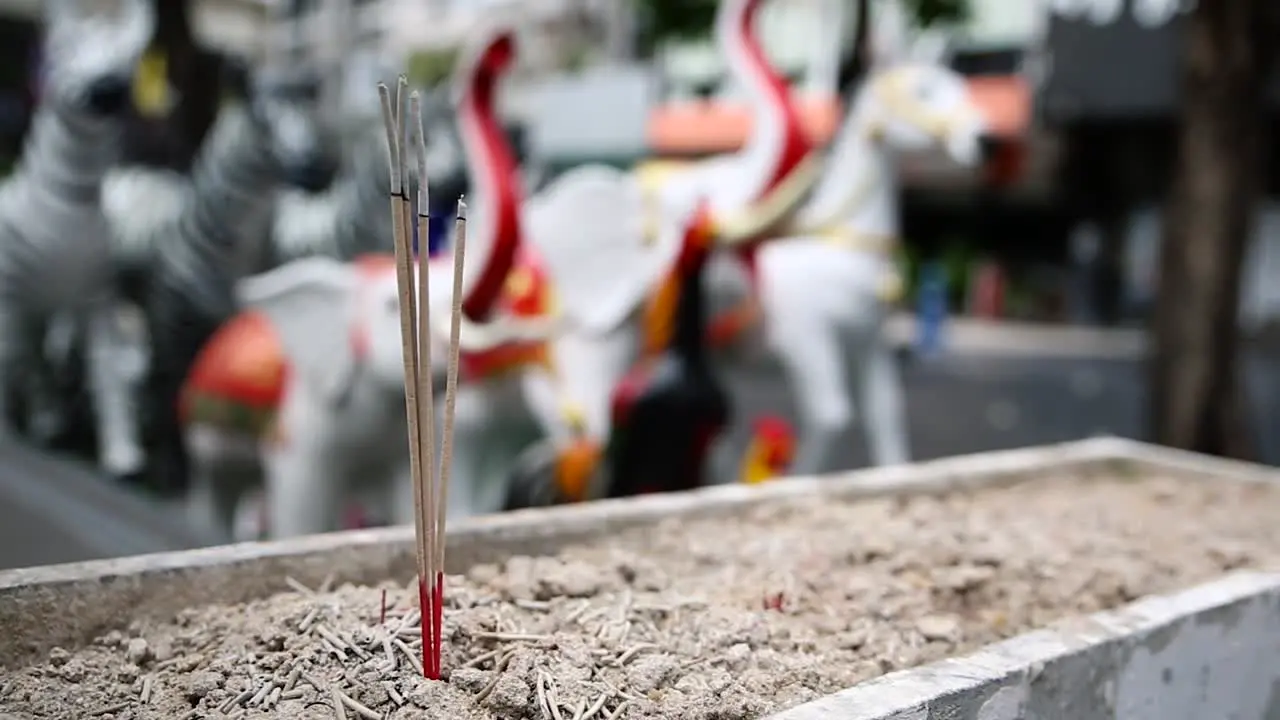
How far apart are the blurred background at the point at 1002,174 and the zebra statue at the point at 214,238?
37cm

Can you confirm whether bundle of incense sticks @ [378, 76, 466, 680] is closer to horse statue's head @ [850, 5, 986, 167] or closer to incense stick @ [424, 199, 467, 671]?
incense stick @ [424, 199, 467, 671]

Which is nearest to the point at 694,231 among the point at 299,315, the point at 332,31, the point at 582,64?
the point at 299,315

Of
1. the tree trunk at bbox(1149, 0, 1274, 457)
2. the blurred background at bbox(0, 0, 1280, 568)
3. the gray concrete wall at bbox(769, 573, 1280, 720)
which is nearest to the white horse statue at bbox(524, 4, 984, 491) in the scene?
the blurred background at bbox(0, 0, 1280, 568)

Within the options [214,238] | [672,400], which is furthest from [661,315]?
[214,238]

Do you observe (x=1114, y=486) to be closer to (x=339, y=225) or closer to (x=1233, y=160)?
(x=1233, y=160)

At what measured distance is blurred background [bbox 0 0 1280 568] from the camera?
4.09 m

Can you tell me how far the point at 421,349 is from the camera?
1.38 m

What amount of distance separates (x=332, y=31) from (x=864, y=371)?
68.3 ft

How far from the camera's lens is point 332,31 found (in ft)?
75.2

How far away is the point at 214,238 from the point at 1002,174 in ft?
9.76

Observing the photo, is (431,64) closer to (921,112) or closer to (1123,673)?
(921,112)

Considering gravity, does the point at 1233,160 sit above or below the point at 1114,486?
above

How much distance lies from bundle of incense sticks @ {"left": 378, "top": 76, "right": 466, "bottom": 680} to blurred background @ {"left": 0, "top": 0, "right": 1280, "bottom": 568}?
17.2 inches

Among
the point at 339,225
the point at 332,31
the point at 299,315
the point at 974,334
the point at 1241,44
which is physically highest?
the point at 332,31
